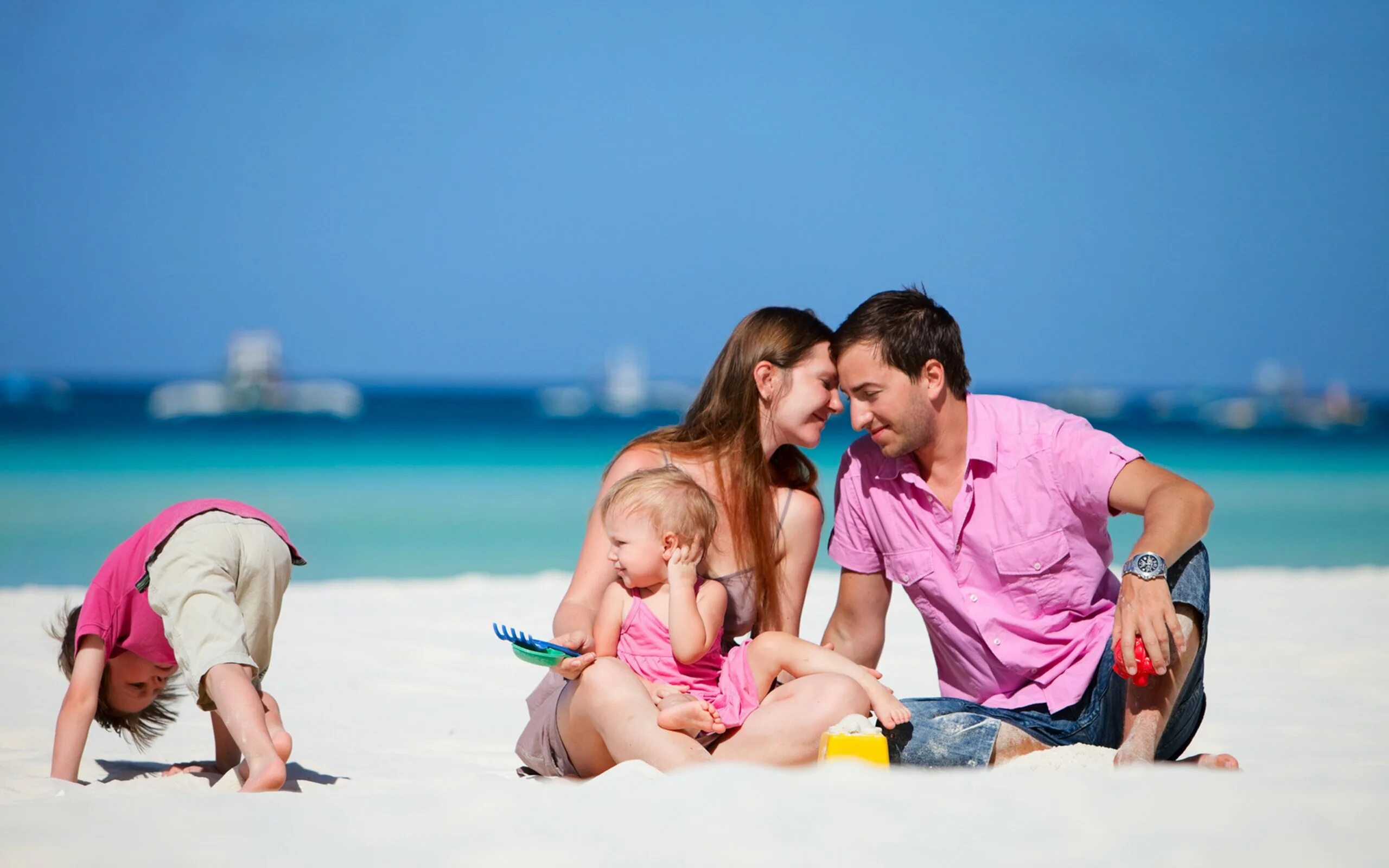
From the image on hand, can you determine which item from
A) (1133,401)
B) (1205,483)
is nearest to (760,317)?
(1205,483)

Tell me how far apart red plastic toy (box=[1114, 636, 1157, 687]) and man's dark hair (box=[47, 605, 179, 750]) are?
273 centimetres

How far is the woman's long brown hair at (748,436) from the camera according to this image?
136 inches

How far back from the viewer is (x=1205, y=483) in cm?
2045

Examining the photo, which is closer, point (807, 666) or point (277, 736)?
point (277, 736)

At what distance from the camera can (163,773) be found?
11.4 ft

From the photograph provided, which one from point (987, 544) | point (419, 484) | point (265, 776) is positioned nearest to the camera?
point (265, 776)

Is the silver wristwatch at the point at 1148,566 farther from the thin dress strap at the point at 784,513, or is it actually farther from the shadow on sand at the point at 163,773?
the shadow on sand at the point at 163,773

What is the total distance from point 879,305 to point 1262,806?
1.70 meters

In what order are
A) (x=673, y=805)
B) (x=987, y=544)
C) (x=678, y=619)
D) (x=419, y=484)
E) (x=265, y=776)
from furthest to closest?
(x=419, y=484) → (x=987, y=544) → (x=678, y=619) → (x=265, y=776) → (x=673, y=805)

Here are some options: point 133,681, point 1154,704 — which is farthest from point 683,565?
point 133,681

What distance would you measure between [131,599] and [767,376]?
6.27 feet

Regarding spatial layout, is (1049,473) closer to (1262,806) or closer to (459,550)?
(1262,806)

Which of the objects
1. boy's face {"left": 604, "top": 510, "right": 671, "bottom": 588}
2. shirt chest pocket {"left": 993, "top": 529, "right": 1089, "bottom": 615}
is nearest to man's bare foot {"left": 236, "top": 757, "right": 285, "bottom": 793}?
boy's face {"left": 604, "top": 510, "right": 671, "bottom": 588}

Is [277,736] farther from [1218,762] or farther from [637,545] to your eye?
[1218,762]
